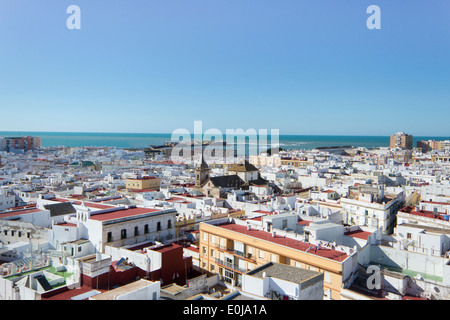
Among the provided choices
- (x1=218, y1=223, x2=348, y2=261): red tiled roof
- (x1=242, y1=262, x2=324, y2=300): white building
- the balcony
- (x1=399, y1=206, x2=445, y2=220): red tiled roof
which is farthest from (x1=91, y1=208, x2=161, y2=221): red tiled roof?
(x1=399, y1=206, x2=445, y2=220): red tiled roof

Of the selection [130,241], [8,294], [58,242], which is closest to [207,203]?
[130,241]

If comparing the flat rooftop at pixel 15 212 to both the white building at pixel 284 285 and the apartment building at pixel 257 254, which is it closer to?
the apartment building at pixel 257 254

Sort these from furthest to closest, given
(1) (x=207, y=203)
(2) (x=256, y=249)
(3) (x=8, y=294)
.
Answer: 1. (1) (x=207, y=203)
2. (2) (x=256, y=249)
3. (3) (x=8, y=294)

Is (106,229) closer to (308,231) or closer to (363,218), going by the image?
(308,231)

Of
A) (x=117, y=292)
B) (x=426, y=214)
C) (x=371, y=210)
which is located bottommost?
(x=371, y=210)

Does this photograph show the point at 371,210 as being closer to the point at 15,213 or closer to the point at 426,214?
the point at 426,214

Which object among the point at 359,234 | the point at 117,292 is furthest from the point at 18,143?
the point at 117,292
